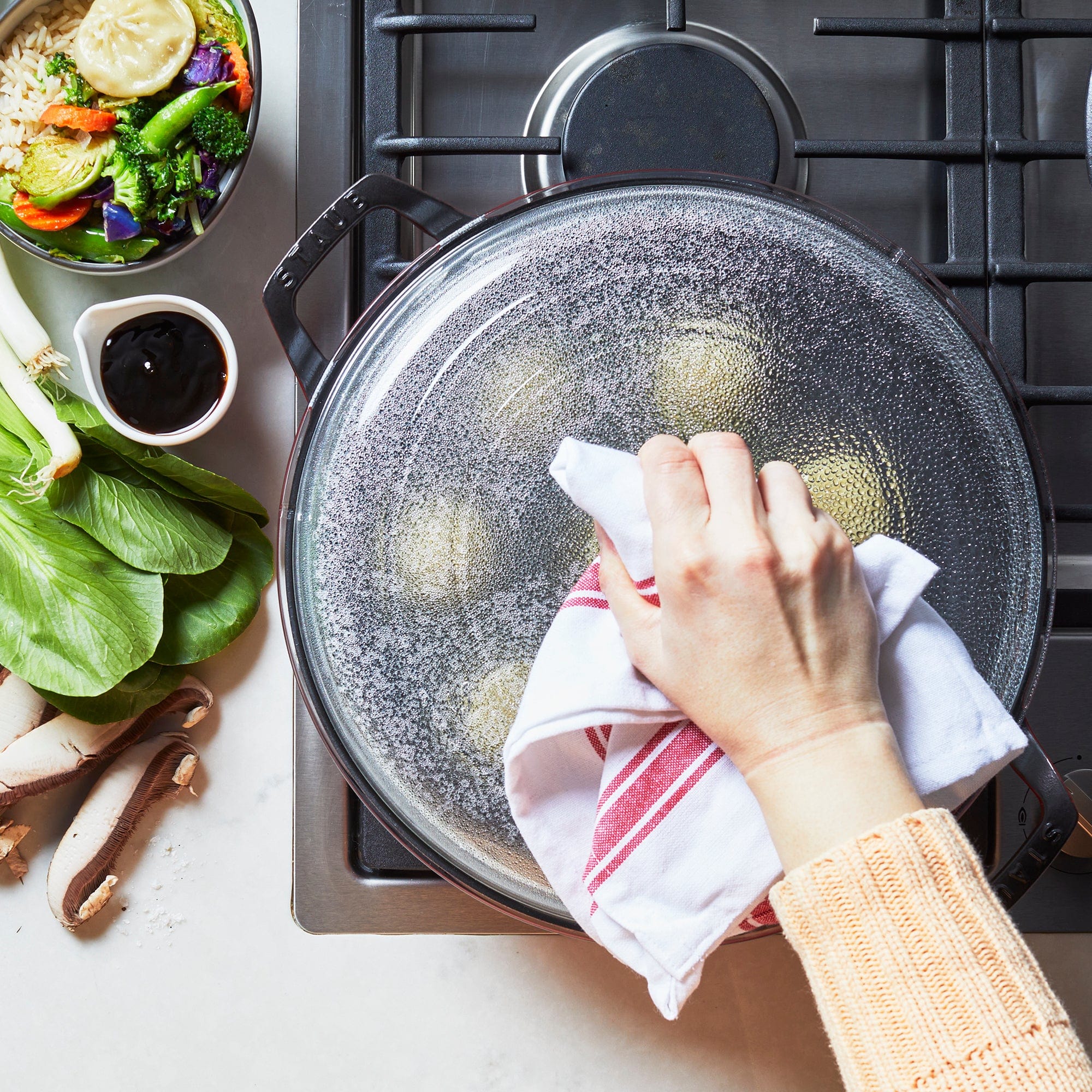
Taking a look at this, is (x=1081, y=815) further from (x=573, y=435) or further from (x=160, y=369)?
(x=160, y=369)

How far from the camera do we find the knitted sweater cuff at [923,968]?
39 centimetres

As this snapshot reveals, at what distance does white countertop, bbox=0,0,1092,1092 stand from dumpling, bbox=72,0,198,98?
0.10 metres

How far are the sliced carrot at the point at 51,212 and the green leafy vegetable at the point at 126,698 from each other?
13.5 inches

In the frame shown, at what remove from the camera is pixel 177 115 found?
67cm

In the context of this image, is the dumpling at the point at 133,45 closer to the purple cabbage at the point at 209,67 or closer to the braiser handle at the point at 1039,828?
the purple cabbage at the point at 209,67

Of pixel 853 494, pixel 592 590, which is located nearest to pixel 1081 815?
pixel 853 494

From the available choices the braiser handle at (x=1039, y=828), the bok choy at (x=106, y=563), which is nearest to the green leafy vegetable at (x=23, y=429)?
the bok choy at (x=106, y=563)

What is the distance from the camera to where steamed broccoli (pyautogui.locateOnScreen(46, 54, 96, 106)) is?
26.8 inches

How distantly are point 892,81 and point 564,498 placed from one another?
1.56 ft

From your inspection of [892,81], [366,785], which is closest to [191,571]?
[366,785]

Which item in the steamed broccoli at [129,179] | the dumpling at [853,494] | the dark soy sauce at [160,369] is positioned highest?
the steamed broccoli at [129,179]

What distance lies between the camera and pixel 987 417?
57cm

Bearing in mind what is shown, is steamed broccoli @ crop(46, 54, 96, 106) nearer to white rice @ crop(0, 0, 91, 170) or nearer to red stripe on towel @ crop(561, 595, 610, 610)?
white rice @ crop(0, 0, 91, 170)

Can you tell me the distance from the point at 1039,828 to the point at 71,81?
0.83m
